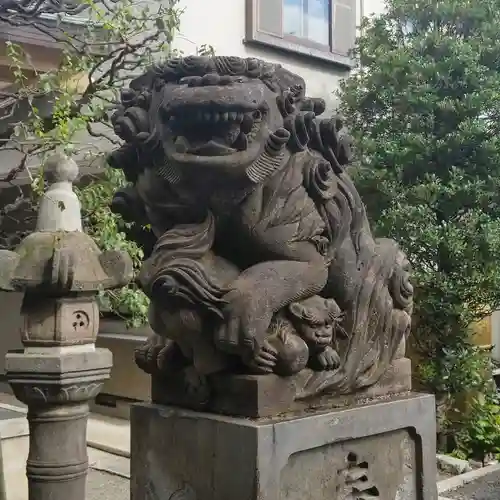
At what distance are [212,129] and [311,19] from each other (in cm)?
662

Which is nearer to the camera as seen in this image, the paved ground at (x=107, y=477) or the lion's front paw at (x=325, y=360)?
the lion's front paw at (x=325, y=360)

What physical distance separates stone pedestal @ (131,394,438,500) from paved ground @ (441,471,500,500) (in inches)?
119

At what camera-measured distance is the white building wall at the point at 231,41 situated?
6965 millimetres

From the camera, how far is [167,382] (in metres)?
2.49

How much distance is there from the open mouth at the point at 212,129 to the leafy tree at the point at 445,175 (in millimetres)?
4060

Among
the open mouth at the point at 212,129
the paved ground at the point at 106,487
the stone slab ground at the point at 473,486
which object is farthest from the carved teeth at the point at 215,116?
the stone slab ground at the point at 473,486

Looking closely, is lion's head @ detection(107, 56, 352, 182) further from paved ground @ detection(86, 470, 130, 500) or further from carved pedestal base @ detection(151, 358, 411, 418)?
paved ground @ detection(86, 470, 130, 500)

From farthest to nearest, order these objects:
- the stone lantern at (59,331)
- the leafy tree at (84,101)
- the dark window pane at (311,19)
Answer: the dark window pane at (311,19) → the leafy tree at (84,101) → the stone lantern at (59,331)

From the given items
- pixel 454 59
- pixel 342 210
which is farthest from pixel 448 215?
pixel 342 210

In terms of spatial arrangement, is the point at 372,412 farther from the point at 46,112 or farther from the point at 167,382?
the point at 46,112

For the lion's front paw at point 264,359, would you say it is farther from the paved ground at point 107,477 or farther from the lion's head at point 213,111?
the paved ground at point 107,477

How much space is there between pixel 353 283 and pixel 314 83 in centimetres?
599

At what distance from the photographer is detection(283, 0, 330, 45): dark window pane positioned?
8.20 m

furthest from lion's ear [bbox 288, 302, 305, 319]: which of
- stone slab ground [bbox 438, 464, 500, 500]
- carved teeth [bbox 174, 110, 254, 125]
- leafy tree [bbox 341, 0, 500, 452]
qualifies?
leafy tree [bbox 341, 0, 500, 452]
